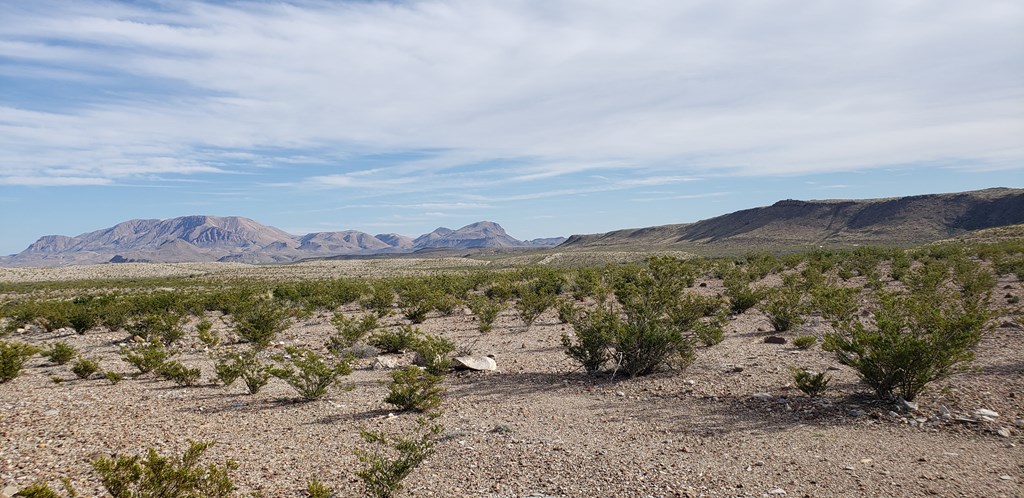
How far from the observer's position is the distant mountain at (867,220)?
100 metres

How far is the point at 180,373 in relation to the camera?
37.8 feet

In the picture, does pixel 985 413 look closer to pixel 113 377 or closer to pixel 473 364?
pixel 473 364

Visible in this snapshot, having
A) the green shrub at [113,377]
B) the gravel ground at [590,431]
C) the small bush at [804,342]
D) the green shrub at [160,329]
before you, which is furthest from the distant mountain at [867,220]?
the green shrub at [113,377]

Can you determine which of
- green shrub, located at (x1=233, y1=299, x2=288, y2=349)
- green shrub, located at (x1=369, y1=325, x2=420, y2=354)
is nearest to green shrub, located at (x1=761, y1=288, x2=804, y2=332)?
green shrub, located at (x1=369, y1=325, x2=420, y2=354)

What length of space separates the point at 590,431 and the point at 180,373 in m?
8.73

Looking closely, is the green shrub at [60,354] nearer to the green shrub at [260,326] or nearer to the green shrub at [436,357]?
the green shrub at [260,326]

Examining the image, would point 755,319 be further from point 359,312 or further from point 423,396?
point 359,312

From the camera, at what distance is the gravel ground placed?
20.9 ft

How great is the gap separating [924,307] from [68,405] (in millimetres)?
16136

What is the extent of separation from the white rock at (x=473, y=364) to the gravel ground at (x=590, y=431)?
253 mm

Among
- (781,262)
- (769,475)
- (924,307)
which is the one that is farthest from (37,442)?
(781,262)

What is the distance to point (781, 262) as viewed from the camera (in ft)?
136

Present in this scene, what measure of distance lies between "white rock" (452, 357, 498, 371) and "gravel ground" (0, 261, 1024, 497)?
25 cm

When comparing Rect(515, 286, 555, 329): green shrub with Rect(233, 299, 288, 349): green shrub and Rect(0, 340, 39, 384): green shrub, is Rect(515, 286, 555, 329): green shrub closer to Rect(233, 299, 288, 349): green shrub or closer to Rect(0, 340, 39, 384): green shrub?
Rect(233, 299, 288, 349): green shrub
